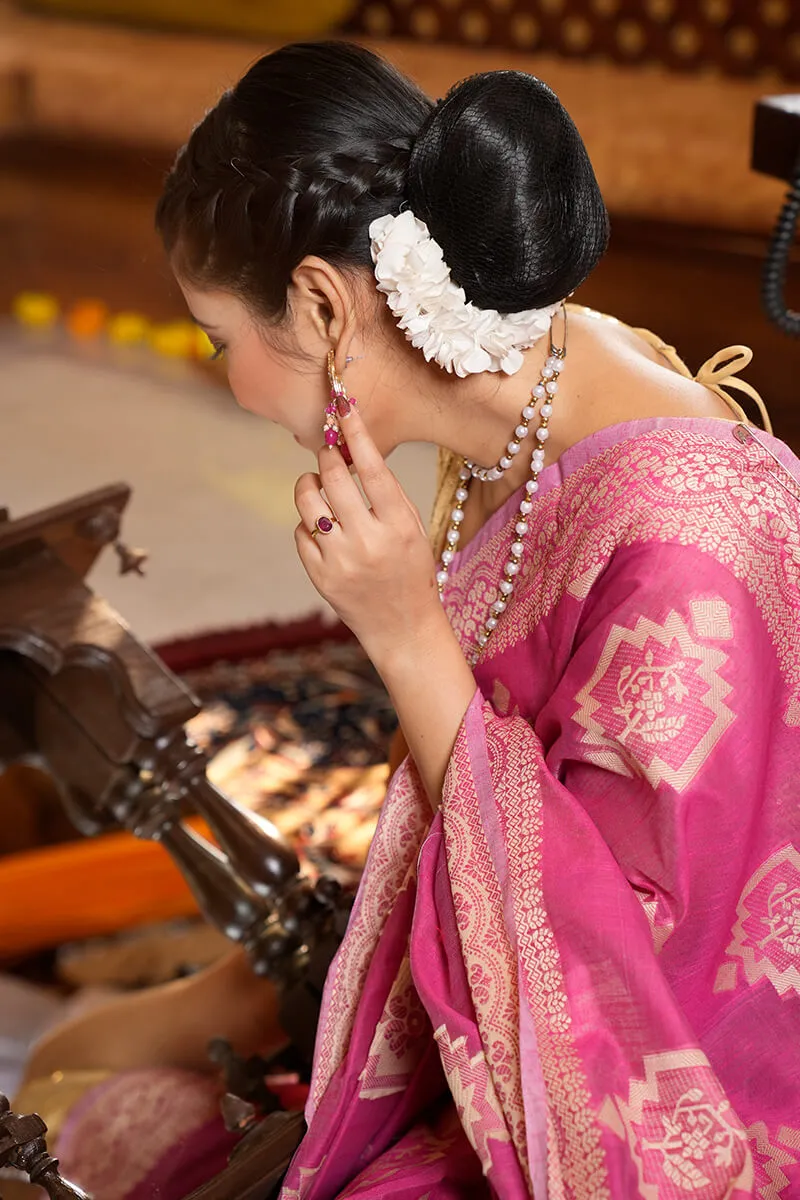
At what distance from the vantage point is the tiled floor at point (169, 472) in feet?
9.32

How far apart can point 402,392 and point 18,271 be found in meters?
4.04

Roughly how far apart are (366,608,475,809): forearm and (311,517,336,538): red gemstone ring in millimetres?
94

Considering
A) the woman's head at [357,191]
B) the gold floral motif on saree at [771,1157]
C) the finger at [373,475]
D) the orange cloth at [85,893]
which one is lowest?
the orange cloth at [85,893]

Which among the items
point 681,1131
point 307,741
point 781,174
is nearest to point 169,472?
point 307,741

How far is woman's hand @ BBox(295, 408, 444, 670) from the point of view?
102cm

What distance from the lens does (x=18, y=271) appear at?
16.0ft

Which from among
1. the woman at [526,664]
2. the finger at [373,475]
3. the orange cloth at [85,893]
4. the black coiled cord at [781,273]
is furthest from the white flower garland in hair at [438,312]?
the orange cloth at [85,893]

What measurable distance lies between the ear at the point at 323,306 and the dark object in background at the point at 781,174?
896mm

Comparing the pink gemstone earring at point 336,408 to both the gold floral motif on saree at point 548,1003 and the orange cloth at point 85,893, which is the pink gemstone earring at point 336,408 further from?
the orange cloth at point 85,893

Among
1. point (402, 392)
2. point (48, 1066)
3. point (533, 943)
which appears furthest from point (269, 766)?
point (533, 943)

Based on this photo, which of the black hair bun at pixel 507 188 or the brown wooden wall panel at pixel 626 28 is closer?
the black hair bun at pixel 507 188

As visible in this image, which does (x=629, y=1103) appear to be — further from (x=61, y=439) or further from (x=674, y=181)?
(x=674, y=181)

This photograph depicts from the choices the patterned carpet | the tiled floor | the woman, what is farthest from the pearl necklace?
the tiled floor

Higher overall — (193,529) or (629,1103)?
(629,1103)
